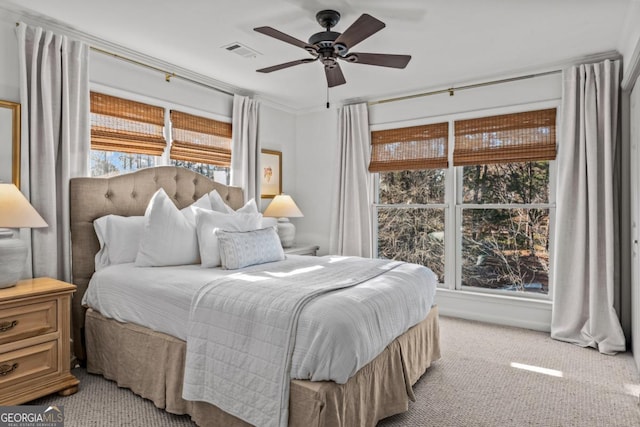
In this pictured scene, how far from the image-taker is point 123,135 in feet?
11.2

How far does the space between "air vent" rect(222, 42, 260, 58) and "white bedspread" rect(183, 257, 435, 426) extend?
203 cm

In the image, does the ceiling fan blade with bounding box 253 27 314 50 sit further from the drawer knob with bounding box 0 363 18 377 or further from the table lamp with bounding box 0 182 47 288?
the drawer knob with bounding box 0 363 18 377

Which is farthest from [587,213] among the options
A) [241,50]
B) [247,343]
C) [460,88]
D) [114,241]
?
[114,241]

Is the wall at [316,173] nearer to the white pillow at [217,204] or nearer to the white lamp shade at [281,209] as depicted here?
the white lamp shade at [281,209]

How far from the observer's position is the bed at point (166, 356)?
5.71 feet

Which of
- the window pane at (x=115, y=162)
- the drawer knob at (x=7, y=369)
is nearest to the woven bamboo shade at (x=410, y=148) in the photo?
the window pane at (x=115, y=162)

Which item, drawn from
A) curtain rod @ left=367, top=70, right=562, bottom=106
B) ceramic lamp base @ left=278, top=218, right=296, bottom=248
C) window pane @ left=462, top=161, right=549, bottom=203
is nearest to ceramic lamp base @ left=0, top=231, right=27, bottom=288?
ceramic lamp base @ left=278, top=218, right=296, bottom=248

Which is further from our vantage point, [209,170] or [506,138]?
[209,170]

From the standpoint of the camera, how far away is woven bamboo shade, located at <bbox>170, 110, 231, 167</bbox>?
12.8 ft

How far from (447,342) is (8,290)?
10.9 ft

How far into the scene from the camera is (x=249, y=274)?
8.16ft

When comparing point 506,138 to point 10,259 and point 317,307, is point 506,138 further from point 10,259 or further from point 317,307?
point 10,259

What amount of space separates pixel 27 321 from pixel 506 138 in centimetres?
427

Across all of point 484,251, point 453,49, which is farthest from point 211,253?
point 484,251
